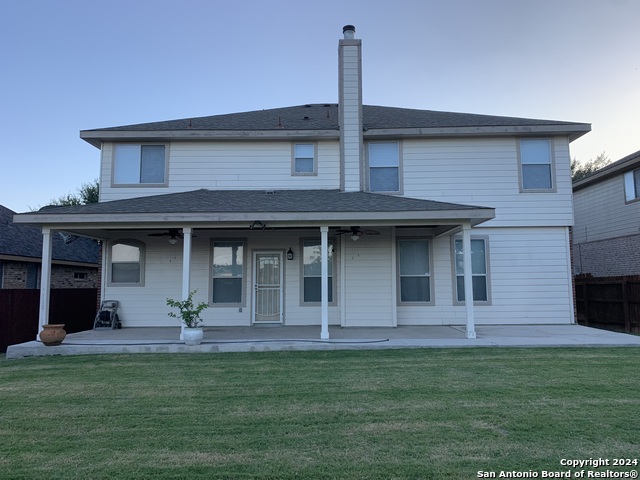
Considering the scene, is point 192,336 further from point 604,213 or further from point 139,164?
point 604,213

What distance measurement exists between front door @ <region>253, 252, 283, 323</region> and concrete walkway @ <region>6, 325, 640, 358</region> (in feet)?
3.17

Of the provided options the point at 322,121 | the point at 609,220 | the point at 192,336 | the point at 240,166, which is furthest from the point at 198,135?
the point at 609,220

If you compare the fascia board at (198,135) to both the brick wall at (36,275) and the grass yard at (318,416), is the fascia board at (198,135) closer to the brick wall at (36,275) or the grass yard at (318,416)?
the brick wall at (36,275)

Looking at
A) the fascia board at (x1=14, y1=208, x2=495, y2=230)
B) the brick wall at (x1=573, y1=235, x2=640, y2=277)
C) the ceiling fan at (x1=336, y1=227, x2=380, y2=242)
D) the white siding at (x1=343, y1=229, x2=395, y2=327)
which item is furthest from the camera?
the brick wall at (x1=573, y1=235, x2=640, y2=277)

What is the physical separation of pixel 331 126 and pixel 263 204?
366 cm

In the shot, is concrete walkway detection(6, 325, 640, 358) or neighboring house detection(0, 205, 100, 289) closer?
concrete walkway detection(6, 325, 640, 358)

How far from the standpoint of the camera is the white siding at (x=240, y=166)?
36.6ft

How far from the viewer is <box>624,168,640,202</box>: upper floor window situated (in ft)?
43.7

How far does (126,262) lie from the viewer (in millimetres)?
10945

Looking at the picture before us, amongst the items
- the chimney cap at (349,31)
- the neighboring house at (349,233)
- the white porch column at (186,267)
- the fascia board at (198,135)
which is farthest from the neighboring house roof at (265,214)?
the chimney cap at (349,31)

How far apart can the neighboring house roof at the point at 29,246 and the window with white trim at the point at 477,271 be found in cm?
1213

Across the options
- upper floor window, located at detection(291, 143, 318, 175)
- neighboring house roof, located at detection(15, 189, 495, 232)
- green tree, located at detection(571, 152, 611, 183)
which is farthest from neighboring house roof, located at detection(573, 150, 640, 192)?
green tree, located at detection(571, 152, 611, 183)

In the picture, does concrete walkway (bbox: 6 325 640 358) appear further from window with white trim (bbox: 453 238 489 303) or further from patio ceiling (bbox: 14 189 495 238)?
patio ceiling (bbox: 14 189 495 238)

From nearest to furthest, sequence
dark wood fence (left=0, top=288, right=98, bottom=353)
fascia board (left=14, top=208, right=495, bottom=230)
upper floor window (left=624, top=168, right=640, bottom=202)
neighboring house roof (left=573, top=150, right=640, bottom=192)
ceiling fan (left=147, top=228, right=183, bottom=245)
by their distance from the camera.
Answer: fascia board (left=14, top=208, right=495, bottom=230) < dark wood fence (left=0, top=288, right=98, bottom=353) < ceiling fan (left=147, top=228, right=183, bottom=245) < neighboring house roof (left=573, top=150, right=640, bottom=192) < upper floor window (left=624, top=168, right=640, bottom=202)
